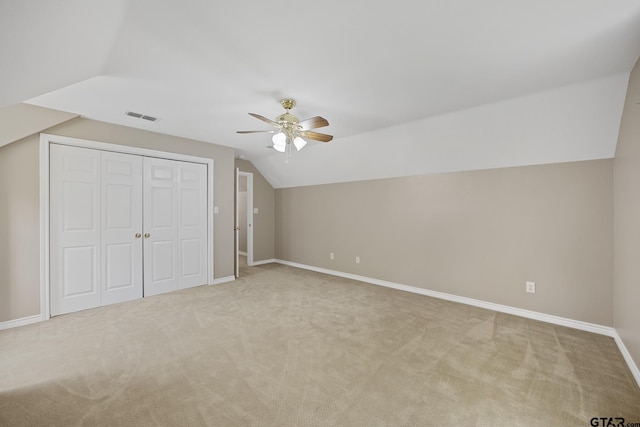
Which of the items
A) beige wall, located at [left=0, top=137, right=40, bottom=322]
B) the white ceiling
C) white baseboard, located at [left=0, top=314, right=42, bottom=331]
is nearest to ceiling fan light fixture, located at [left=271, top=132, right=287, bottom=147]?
the white ceiling

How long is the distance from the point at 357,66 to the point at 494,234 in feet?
9.50

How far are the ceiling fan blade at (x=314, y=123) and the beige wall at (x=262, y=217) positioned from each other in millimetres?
3782

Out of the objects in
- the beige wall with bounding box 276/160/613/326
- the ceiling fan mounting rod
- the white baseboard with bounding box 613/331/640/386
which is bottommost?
the white baseboard with bounding box 613/331/640/386

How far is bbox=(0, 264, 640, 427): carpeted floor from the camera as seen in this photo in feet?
5.48

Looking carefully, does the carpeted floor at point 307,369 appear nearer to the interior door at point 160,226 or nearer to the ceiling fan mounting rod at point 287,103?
the interior door at point 160,226

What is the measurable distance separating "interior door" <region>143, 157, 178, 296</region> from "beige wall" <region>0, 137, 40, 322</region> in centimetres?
112

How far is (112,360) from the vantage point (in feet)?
7.44

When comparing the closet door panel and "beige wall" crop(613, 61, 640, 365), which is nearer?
"beige wall" crop(613, 61, 640, 365)

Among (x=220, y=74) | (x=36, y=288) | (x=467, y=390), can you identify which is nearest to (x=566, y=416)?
(x=467, y=390)

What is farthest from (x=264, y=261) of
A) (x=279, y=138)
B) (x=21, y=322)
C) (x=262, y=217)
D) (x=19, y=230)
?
(x=279, y=138)

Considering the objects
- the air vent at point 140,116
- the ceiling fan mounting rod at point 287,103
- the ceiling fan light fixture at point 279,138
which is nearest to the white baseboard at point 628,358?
the ceiling fan light fixture at point 279,138

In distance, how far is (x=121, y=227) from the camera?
3705 mm

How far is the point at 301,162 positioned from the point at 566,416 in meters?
4.81

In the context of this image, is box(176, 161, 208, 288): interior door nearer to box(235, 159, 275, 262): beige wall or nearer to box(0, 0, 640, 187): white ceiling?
box(0, 0, 640, 187): white ceiling
